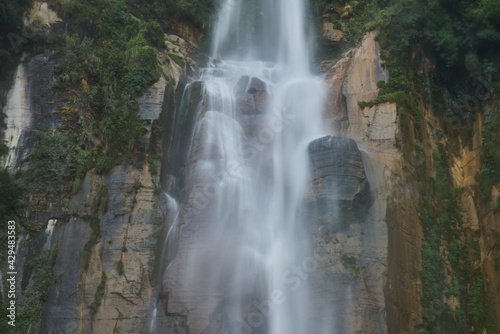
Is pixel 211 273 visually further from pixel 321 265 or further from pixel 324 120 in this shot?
pixel 324 120

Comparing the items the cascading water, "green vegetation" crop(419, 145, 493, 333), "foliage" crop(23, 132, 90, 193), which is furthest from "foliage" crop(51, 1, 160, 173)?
"green vegetation" crop(419, 145, 493, 333)

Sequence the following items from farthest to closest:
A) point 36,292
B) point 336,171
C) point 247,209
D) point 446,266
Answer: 1. point 247,209
2. point 446,266
3. point 336,171
4. point 36,292

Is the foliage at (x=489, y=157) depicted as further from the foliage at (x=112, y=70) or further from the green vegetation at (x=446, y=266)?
the foliage at (x=112, y=70)

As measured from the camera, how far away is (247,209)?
14.0 meters

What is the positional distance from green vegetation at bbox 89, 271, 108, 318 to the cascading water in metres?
1.68

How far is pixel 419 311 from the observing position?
1214 cm

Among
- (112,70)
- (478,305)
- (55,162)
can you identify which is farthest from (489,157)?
(55,162)

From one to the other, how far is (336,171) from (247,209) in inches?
117

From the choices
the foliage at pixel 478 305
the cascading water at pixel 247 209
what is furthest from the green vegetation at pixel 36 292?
the foliage at pixel 478 305

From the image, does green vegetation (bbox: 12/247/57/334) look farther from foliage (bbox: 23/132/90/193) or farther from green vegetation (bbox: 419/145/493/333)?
green vegetation (bbox: 419/145/493/333)

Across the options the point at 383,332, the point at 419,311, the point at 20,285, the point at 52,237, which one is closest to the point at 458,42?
the point at 419,311

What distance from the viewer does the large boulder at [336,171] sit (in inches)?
508

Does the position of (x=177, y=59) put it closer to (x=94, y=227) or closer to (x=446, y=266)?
(x=94, y=227)

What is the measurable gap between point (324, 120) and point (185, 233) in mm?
6793
